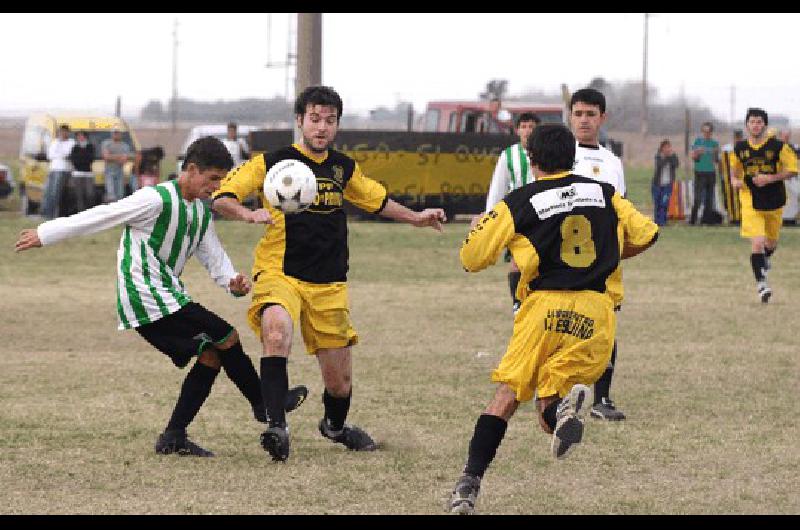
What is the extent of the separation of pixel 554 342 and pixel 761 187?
10.0m

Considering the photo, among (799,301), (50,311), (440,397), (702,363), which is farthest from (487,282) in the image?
(440,397)

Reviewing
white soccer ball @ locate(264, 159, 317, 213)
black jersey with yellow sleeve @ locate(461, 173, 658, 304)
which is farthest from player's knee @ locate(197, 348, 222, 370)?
black jersey with yellow sleeve @ locate(461, 173, 658, 304)

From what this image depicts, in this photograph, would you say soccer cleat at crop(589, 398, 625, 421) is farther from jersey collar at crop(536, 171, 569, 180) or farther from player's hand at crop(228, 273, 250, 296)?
jersey collar at crop(536, 171, 569, 180)

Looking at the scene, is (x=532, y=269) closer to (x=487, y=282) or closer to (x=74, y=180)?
(x=487, y=282)

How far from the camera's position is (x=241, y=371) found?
833 centimetres

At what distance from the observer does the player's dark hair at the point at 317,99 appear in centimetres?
801

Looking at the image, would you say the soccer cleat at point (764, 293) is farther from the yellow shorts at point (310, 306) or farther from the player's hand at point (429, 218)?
the yellow shorts at point (310, 306)

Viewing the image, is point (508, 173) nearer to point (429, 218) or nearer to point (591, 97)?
point (591, 97)

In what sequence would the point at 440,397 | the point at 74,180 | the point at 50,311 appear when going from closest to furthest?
the point at 440,397 → the point at 50,311 → the point at 74,180

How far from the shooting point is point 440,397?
1009 centimetres

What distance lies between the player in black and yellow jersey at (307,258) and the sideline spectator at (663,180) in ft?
70.6

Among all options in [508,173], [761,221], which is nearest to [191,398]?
[508,173]

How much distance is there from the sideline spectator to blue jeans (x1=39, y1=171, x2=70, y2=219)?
10819 mm

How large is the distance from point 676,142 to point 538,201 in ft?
240
